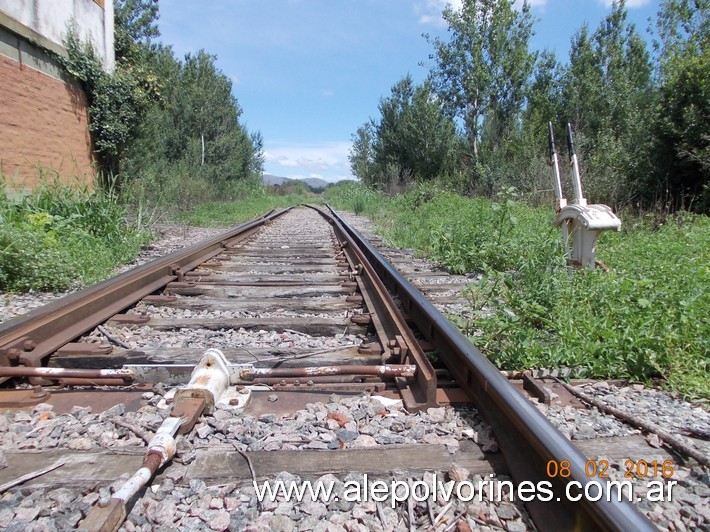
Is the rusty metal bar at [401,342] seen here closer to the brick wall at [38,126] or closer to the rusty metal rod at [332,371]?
the rusty metal rod at [332,371]

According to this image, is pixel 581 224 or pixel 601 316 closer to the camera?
pixel 601 316

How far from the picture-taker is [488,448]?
1687 mm

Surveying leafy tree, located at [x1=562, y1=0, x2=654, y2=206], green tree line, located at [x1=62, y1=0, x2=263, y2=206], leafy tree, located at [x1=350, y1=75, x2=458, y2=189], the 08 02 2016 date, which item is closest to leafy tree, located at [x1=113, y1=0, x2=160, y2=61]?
green tree line, located at [x1=62, y1=0, x2=263, y2=206]

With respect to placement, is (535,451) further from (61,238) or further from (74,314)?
(61,238)

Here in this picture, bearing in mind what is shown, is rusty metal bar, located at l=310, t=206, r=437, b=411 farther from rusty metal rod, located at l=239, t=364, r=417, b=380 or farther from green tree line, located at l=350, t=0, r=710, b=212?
green tree line, located at l=350, t=0, r=710, b=212

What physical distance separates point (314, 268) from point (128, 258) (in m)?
2.32

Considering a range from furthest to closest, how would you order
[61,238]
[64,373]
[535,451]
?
[61,238], [64,373], [535,451]

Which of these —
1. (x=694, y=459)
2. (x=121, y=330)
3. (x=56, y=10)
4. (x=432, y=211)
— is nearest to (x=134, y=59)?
(x=56, y=10)

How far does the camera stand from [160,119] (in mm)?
27203

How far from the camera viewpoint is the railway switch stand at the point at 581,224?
3.72 metres

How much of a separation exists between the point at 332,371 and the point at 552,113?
1174 inches

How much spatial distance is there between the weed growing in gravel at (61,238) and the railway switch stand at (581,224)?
4275mm

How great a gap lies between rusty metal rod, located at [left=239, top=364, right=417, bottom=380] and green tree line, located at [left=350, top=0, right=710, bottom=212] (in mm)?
9373

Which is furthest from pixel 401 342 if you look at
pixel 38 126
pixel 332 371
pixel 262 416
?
pixel 38 126
